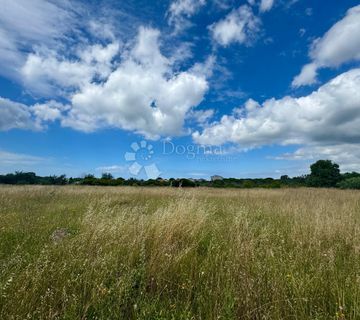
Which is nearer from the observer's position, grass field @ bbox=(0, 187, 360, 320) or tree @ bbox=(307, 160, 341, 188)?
grass field @ bbox=(0, 187, 360, 320)

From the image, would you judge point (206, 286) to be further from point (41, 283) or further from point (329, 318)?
point (41, 283)

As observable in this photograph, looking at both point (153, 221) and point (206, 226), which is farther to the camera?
point (206, 226)

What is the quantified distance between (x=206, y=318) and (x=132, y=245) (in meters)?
1.50

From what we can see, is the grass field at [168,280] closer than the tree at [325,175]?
Yes

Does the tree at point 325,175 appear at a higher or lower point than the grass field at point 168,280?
higher

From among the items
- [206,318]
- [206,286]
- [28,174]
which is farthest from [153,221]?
[28,174]

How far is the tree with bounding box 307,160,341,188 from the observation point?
43.3 meters

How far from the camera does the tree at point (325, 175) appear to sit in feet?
142

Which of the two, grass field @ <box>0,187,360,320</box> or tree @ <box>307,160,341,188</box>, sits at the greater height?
tree @ <box>307,160,341,188</box>

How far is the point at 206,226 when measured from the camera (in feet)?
15.9

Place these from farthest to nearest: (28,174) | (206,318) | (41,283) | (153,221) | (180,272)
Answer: (28,174)
(153,221)
(180,272)
(41,283)
(206,318)

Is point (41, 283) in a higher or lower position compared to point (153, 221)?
lower

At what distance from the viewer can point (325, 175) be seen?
1732 inches

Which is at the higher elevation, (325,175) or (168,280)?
(325,175)
